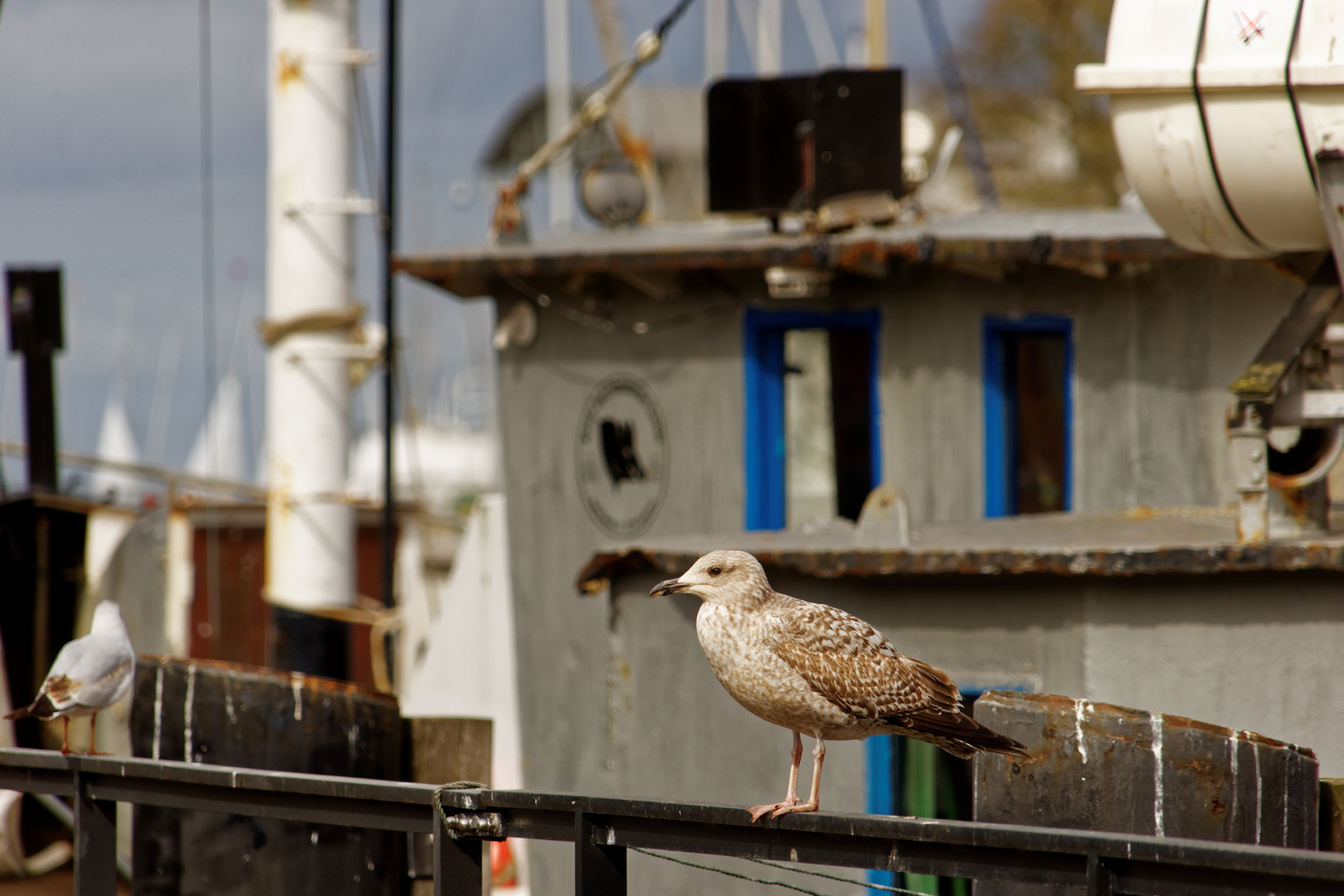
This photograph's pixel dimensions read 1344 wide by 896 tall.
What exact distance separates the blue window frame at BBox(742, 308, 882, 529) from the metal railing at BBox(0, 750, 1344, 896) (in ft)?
20.4

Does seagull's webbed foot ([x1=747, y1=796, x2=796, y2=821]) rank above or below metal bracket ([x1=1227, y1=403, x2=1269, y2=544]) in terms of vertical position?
below

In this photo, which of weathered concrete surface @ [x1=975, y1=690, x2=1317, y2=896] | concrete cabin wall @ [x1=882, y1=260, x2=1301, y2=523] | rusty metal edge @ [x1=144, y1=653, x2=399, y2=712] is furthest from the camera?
concrete cabin wall @ [x1=882, y1=260, x2=1301, y2=523]

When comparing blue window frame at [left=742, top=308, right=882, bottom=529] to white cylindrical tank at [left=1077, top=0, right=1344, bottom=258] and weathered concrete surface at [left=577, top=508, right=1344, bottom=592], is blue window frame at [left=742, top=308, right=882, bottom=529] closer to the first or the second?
weathered concrete surface at [left=577, top=508, right=1344, bottom=592]

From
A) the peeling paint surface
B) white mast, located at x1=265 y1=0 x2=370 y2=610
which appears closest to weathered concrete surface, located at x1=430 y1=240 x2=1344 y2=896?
the peeling paint surface

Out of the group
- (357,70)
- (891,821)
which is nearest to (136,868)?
(891,821)

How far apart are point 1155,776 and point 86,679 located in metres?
4.04

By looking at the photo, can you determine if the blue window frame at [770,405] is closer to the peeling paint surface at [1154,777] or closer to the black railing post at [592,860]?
the peeling paint surface at [1154,777]

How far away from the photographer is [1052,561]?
7.38 meters

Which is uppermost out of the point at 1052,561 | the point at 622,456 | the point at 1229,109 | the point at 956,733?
the point at 1229,109

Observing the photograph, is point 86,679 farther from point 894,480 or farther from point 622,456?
point 894,480

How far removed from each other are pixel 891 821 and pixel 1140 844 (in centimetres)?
68

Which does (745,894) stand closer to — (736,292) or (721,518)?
(721,518)

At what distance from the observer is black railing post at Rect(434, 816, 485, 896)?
208 inches

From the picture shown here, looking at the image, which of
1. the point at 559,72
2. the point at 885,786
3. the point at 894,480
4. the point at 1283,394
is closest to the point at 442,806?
the point at 885,786
